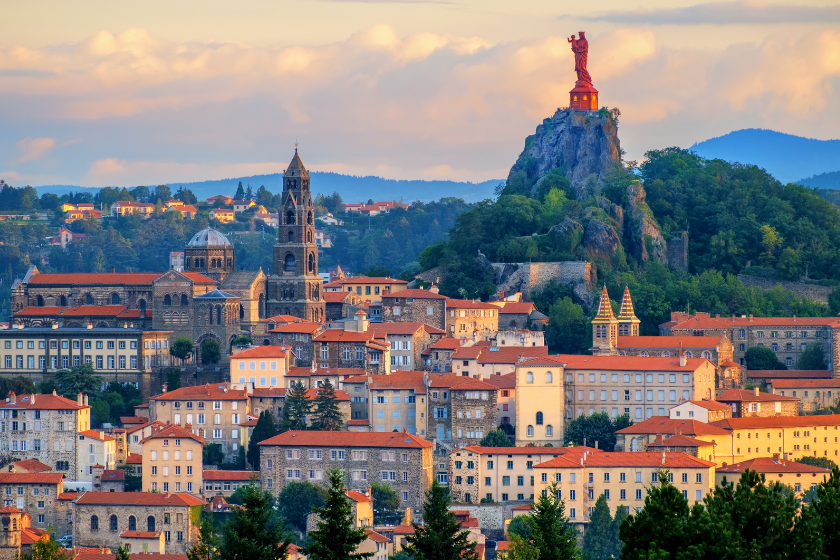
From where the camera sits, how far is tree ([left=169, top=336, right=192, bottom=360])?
302 ft

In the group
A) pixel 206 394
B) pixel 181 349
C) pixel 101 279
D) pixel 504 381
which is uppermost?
pixel 101 279

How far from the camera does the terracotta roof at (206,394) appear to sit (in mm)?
82500

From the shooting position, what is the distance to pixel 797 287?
107125mm

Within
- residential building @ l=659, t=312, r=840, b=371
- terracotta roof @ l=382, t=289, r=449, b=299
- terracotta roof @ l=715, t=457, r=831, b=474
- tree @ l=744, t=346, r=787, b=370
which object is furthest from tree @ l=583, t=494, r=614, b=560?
terracotta roof @ l=382, t=289, r=449, b=299

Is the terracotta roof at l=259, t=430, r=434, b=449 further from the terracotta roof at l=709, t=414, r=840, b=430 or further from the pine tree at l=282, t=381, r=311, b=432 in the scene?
the terracotta roof at l=709, t=414, r=840, b=430

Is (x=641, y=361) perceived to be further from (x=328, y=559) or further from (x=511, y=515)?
(x=328, y=559)

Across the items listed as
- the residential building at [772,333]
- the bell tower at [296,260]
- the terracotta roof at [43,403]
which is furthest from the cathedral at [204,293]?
the residential building at [772,333]

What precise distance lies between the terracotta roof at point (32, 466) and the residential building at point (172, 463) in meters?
5.28

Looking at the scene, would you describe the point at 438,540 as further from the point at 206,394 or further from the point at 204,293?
the point at 204,293

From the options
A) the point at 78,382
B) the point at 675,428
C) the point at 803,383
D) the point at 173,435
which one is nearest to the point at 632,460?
the point at 675,428

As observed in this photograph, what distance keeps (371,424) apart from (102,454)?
12148 mm

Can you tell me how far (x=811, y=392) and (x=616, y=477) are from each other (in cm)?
1776

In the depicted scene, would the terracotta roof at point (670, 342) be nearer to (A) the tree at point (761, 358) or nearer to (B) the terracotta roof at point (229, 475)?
(A) the tree at point (761, 358)

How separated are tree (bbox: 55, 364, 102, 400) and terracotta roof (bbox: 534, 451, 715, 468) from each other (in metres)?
26.9
